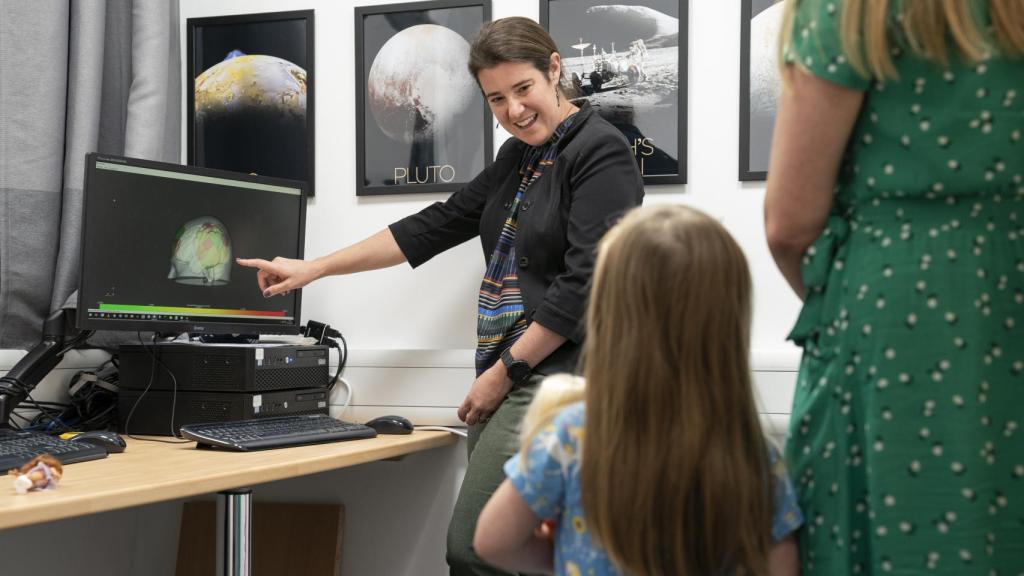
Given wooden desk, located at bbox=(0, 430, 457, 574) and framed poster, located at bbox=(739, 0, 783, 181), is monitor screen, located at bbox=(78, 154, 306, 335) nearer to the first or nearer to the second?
wooden desk, located at bbox=(0, 430, 457, 574)

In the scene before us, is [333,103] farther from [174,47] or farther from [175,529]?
[175,529]

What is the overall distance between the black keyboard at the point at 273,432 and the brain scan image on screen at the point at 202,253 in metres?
0.33

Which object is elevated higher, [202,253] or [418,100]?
[418,100]

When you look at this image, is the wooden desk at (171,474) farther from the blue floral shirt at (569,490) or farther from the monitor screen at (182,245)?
the blue floral shirt at (569,490)

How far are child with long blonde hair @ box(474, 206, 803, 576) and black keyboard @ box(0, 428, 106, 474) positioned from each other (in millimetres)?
844

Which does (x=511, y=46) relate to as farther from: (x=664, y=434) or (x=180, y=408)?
(x=664, y=434)

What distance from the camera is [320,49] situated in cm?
261

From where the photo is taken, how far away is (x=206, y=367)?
2191 mm

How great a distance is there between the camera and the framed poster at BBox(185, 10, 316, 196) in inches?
103

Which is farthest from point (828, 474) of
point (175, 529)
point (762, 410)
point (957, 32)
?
point (175, 529)

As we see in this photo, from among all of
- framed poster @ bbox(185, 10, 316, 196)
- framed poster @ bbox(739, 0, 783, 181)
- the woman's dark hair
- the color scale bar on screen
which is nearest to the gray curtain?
framed poster @ bbox(185, 10, 316, 196)

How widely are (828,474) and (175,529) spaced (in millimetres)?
2023

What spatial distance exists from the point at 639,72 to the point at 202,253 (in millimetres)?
1063

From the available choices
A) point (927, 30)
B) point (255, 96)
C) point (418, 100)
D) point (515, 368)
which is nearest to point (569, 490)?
point (927, 30)
